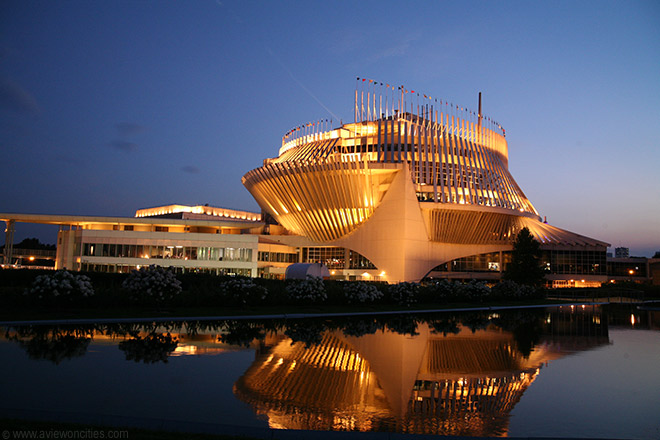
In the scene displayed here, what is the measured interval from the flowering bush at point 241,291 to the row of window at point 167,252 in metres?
35.3

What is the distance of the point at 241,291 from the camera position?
105 feet

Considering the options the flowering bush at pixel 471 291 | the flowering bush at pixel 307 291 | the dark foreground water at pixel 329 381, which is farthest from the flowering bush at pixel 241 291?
the flowering bush at pixel 471 291

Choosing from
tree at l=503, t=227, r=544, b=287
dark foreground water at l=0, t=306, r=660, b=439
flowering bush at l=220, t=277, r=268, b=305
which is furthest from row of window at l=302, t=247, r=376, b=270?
dark foreground water at l=0, t=306, r=660, b=439

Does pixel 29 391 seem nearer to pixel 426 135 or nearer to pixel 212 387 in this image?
pixel 212 387

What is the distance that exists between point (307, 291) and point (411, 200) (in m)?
32.0

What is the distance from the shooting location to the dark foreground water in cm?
977

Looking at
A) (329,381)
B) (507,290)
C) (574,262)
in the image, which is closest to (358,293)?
(507,290)

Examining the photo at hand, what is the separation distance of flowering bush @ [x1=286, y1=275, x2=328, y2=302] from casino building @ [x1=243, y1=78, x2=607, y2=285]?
2896 centimetres

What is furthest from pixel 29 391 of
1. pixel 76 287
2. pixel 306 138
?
pixel 306 138

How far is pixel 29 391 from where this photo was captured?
11.0m

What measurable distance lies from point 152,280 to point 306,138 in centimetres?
5062

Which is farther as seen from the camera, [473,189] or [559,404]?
[473,189]

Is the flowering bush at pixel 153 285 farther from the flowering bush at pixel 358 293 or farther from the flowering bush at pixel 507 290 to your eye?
the flowering bush at pixel 507 290

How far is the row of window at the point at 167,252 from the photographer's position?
2559 inches
